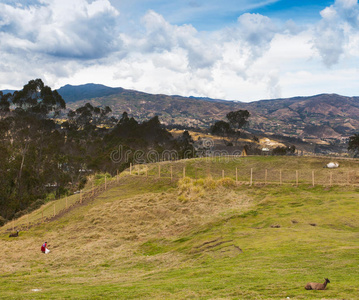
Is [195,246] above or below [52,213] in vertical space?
above

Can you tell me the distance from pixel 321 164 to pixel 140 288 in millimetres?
42637

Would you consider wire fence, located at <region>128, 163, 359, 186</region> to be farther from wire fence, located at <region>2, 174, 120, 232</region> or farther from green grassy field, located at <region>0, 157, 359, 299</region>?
wire fence, located at <region>2, 174, 120, 232</region>

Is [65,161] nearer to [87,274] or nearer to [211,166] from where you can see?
[211,166]

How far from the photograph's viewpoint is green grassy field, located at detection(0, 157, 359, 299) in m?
10.2

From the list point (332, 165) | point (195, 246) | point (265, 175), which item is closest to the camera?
point (195, 246)

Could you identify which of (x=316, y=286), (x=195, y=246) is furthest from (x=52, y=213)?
(x=316, y=286)

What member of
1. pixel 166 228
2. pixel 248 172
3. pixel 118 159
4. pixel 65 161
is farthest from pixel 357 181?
pixel 65 161

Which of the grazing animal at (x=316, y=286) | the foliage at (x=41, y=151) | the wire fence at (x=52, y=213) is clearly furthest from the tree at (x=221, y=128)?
the grazing animal at (x=316, y=286)

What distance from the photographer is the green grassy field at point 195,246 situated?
10180 mm

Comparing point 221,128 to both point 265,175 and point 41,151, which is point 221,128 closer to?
point 41,151

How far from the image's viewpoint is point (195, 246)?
1781cm

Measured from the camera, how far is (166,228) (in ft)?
78.3

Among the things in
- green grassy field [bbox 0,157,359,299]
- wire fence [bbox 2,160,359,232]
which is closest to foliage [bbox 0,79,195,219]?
wire fence [bbox 2,160,359,232]

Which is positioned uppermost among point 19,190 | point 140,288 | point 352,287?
point 352,287
